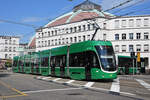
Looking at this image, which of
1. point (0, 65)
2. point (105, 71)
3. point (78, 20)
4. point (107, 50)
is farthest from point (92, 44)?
point (0, 65)

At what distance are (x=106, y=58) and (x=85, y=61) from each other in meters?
Result: 1.90

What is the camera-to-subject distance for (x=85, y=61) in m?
17.8

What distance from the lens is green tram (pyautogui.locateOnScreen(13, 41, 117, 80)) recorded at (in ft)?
54.3

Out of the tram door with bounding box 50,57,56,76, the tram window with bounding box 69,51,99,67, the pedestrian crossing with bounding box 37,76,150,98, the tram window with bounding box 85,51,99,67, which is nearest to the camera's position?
the pedestrian crossing with bounding box 37,76,150,98

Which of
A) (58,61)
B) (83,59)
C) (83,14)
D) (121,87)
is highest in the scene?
(83,14)

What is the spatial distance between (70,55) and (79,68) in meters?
2.26

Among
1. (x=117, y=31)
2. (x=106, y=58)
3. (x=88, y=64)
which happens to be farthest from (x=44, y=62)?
(x=117, y=31)

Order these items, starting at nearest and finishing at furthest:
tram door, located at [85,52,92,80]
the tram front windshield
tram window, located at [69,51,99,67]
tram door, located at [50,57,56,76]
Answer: the tram front windshield
tram window, located at [69,51,99,67]
tram door, located at [85,52,92,80]
tram door, located at [50,57,56,76]

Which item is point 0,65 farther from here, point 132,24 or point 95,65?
point 95,65

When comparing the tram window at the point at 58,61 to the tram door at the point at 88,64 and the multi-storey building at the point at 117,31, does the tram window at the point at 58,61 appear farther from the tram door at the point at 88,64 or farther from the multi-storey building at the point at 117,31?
the multi-storey building at the point at 117,31

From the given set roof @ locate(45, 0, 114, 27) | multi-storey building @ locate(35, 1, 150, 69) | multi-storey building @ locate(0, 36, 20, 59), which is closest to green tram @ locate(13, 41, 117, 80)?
multi-storey building @ locate(35, 1, 150, 69)

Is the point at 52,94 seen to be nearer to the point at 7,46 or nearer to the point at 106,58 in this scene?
the point at 106,58

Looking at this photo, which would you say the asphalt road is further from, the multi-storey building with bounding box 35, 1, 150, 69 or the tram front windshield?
the multi-storey building with bounding box 35, 1, 150, 69

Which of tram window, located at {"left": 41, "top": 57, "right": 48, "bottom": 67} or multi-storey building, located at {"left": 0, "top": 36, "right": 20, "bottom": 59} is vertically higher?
multi-storey building, located at {"left": 0, "top": 36, "right": 20, "bottom": 59}
